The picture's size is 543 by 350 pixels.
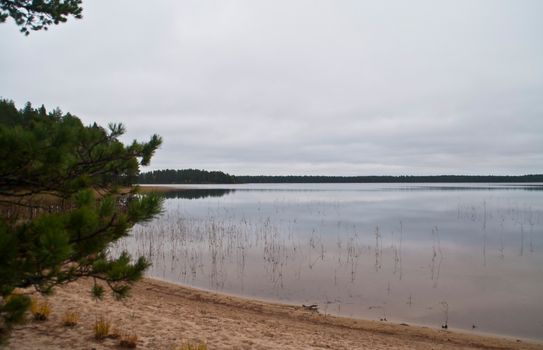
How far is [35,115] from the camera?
4.52m

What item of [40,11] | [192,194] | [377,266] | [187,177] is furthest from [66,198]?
[187,177]

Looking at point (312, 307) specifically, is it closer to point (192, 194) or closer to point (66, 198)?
point (66, 198)

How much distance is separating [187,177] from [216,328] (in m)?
149

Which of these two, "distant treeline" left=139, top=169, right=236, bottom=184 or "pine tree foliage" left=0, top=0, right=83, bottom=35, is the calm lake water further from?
"distant treeline" left=139, top=169, right=236, bottom=184

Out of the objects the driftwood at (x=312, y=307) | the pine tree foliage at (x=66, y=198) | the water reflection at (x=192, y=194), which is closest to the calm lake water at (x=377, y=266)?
the driftwood at (x=312, y=307)

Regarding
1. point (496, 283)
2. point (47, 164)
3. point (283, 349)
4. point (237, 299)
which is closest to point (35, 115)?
point (47, 164)

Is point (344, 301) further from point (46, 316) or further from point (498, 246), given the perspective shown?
point (498, 246)

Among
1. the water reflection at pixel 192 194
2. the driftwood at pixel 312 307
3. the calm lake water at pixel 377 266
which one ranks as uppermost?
the water reflection at pixel 192 194

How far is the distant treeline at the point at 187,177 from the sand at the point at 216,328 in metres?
139

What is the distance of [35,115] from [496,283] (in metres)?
14.3

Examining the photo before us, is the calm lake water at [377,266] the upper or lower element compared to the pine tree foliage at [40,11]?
lower

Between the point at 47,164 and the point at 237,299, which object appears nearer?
the point at 47,164

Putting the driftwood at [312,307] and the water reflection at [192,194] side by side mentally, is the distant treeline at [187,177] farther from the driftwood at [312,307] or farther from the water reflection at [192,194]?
the driftwood at [312,307]

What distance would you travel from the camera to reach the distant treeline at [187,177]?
150 meters
